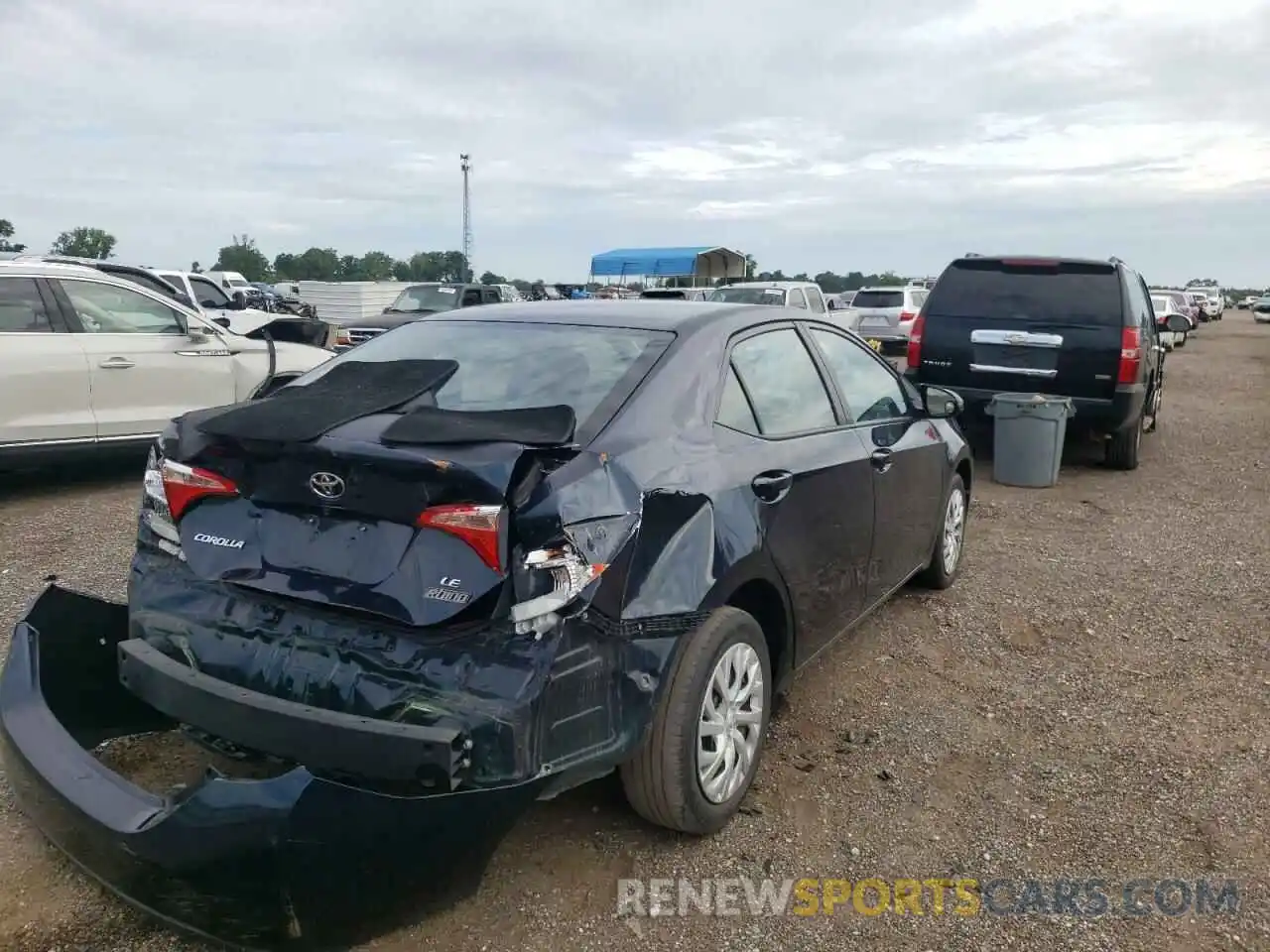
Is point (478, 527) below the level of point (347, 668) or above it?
above

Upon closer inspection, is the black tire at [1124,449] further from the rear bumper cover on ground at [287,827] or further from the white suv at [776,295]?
the rear bumper cover on ground at [287,827]

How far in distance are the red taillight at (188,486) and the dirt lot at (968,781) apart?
1.09m

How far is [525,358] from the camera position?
3338mm

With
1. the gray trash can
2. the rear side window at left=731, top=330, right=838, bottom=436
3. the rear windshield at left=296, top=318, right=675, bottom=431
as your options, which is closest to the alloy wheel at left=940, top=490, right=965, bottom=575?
the rear side window at left=731, top=330, right=838, bottom=436

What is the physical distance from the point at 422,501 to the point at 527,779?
2.41 feet

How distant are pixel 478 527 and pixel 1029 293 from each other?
737cm

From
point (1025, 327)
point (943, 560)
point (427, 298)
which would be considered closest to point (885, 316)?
point (427, 298)

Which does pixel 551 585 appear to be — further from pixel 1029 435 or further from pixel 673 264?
pixel 673 264

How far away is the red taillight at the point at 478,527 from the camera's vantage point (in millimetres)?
2445

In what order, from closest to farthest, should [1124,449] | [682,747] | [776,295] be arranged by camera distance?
[682,747] < [1124,449] < [776,295]

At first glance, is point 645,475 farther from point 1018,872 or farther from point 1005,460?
point 1005,460

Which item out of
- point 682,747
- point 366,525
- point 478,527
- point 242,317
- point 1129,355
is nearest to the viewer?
point 478,527

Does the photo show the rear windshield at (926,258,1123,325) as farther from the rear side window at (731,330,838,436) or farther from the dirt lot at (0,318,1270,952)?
the rear side window at (731,330,838,436)

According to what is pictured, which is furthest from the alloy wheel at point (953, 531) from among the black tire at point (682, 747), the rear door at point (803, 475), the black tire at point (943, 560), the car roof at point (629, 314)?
the black tire at point (682, 747)
